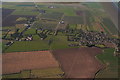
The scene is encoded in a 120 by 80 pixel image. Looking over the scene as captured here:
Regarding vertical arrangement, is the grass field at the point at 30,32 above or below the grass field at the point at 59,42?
above

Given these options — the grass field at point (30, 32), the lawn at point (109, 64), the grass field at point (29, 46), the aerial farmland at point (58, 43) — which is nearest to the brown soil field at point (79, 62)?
the aerial farmland at point (58, 43)

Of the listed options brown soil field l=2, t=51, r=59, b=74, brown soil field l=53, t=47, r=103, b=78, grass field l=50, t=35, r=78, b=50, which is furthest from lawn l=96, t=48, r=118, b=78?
grass field l=50, t=35, r=78, b=50

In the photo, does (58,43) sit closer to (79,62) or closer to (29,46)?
(29,46)

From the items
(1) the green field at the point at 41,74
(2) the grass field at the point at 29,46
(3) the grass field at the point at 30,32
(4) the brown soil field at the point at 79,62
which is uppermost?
(3) the grass field at the point at 30,32

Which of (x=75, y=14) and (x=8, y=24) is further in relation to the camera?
(x=75, y=14)

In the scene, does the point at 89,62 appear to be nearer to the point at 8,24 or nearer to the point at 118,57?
the point at 118,57

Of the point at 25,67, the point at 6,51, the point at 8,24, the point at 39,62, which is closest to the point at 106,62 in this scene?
the point at 39,62

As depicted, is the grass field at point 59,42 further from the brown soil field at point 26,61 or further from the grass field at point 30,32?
the grass field at point 30,32

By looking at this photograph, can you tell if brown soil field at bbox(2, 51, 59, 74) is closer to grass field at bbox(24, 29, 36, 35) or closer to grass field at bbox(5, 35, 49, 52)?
grass field at bbox(5, 35, 49, 52)

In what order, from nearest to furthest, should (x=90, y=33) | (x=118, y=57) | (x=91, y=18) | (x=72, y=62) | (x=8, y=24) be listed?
(x=72, y=62) < (x=118, y=57) < (x=90, y=33) < (x=8, y=24) < (x=91, y=18)
